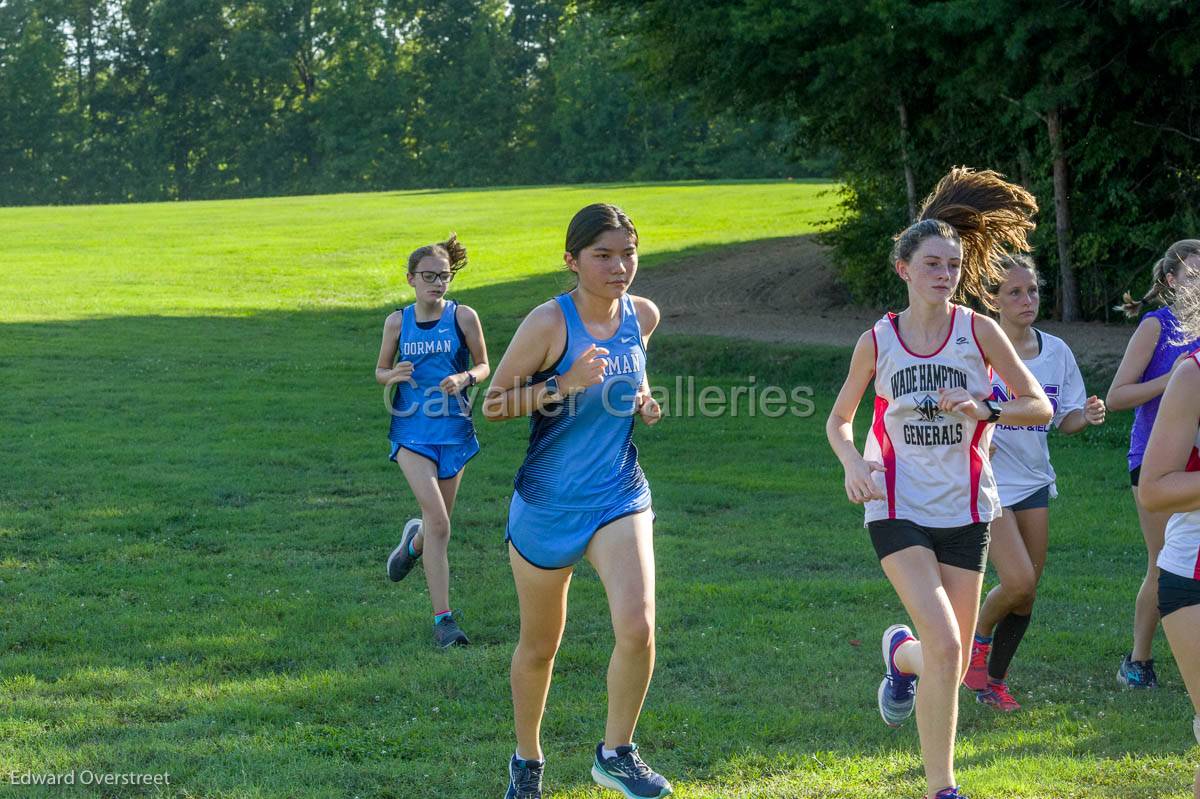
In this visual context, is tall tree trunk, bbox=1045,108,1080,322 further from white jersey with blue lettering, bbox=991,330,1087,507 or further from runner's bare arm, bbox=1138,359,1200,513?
runner's bare arm, bbox=1138,359,1200,513

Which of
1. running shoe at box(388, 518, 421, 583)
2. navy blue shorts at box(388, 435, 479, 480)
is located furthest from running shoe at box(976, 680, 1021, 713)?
running shoe at box(388, 518, 421, 583)

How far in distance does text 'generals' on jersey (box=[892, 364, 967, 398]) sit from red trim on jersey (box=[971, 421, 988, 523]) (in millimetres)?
167

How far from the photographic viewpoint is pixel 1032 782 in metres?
5.19

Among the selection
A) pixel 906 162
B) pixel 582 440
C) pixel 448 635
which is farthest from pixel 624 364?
pixel 906 162

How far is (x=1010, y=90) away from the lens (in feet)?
53.1

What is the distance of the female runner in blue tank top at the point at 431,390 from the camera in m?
7.55

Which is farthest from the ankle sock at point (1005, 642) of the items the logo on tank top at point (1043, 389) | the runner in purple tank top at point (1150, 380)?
the logo on tank top at point (1043, 389)

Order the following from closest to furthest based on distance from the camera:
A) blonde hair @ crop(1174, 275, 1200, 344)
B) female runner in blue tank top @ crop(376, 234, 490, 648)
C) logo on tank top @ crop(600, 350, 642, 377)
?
1. blonde hair @ crop(1174, 275, 1200, 344)
2. logo on tank top @ crop(600, 350, 642, 377)
3. female runner in blue tank top @ crop(376, 234, 490, 648)

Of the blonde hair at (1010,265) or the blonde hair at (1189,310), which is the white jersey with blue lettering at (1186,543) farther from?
the blonde hair at (1010,265)

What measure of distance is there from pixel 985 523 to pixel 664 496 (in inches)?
252

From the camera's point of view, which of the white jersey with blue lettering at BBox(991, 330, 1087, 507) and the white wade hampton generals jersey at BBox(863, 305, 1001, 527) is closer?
the white wade hampton generals jersey at BBox(863, 305, 1001, 527)

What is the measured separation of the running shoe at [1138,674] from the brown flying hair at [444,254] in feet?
13.3

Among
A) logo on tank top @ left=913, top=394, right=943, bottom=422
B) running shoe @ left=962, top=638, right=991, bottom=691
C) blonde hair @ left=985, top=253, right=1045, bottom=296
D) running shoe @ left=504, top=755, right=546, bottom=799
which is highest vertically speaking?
blonde hair @ left=985, top=253, right=1045, bottom=296

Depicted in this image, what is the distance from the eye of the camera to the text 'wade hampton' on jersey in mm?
4977
